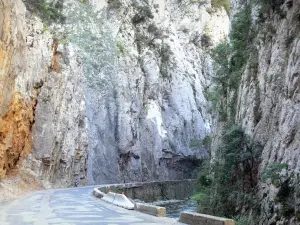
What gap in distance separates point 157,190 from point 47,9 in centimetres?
2729

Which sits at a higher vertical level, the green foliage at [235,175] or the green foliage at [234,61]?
the green foliage at [234,61]

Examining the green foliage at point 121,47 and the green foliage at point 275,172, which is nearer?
the green foliage at point 275,172

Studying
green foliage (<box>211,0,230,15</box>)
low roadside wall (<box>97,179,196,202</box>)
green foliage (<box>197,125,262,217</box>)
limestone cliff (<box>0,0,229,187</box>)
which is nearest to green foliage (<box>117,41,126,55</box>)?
limestone cliff (<box>0,0,229,187</box>)

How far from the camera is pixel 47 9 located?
5188 cm

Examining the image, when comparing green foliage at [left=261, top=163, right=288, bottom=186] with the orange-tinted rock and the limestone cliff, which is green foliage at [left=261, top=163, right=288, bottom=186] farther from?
the orange-tinted rock

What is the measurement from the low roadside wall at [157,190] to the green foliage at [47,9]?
23190mm

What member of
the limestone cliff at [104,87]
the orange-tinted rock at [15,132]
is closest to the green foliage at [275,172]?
the limestone cliff at [104,87]

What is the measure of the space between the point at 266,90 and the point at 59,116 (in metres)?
25.2

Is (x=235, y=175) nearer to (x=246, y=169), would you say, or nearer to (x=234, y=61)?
(x=246, y=169)

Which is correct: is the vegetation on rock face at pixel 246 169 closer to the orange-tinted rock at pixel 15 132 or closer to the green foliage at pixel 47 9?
the orange-tinted rock at pixel 15 132

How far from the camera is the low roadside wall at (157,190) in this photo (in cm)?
3712

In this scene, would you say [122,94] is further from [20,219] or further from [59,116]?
[20,219]

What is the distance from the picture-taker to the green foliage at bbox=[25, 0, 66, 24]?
4614 centimetres

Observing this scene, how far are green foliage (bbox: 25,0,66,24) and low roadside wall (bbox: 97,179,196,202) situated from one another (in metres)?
23.2
